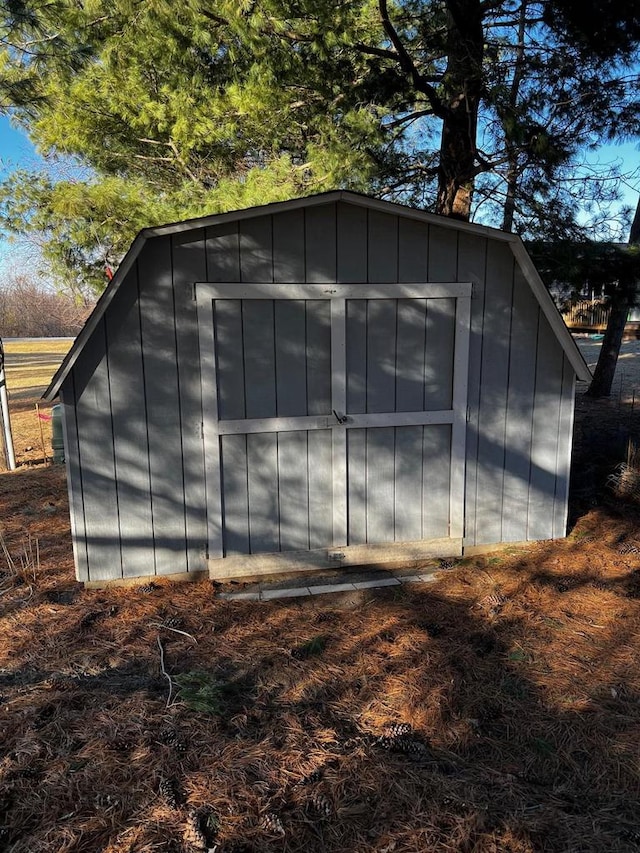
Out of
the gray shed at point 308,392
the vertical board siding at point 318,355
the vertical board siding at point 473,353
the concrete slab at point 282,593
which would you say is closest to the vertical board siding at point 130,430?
the gray shed at point 308,392

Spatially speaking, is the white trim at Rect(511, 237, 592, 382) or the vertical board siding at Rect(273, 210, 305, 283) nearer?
the vertical board siding at Rect(273, 210, 305, 283)

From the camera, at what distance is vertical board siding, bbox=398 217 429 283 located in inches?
157

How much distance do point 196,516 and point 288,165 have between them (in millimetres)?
4570

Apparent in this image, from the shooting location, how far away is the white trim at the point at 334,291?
3.77m

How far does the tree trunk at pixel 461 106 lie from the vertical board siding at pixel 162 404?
3.24m

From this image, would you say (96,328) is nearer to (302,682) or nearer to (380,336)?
(380,336)

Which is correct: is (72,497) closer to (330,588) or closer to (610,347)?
(330,588)

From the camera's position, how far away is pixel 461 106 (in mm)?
5559

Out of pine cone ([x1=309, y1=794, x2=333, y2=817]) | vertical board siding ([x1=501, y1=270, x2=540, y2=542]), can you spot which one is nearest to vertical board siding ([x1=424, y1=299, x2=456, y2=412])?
vertical board siding ([x1=501, y1=270, x2=540, y2=542])

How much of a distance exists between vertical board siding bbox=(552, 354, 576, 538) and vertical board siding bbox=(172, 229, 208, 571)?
8.63ft

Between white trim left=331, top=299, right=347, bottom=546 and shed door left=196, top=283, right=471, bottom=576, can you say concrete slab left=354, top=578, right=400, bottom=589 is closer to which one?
shed door left=196, top=283, right=471, bottom=576

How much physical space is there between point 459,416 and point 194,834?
9.96 ft

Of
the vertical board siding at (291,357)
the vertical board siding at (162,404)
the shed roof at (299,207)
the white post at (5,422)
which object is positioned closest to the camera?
the shed roof at (299,207)

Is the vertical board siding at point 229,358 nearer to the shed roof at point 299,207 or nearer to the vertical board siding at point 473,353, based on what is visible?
the shed roof at point 299,207
